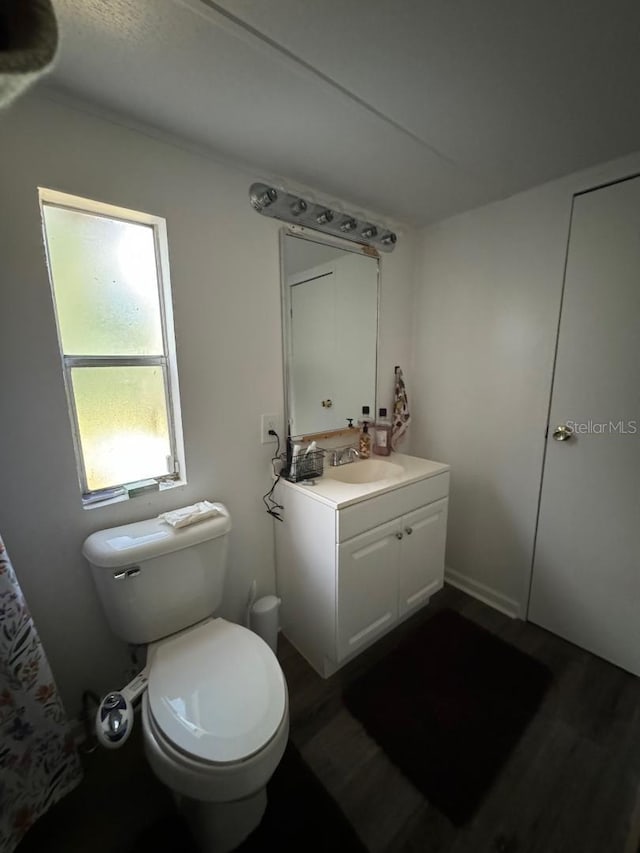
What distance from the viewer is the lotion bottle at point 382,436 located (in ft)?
6.61

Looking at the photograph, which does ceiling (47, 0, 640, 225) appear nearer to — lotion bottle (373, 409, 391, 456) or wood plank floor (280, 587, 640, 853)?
lotion bottle (373, 409, 391, 456)

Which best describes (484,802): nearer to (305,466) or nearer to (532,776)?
(532,776)

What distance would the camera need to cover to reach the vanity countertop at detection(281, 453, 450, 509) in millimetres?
1389

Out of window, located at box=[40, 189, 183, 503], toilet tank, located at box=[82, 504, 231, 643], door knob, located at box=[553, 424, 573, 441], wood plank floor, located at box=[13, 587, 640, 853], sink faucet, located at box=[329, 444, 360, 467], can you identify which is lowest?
wood plank floor, located at box=[13, 587, 640, 853]

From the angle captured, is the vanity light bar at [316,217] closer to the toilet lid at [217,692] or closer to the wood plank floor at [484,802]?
the toilet lid at [217,692]

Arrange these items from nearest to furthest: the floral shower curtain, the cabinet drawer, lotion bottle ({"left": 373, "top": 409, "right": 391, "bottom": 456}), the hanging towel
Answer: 1. the floral shower curtain
2. the cabinet drawer
3. lotion bottle ({"left": 373, "top": 409, "right": 391, "bottom": 456})
4. the hanging towel

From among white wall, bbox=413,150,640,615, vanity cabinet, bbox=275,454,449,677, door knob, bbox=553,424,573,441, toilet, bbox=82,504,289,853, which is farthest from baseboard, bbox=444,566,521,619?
toilet, bbox=82,504,289,853

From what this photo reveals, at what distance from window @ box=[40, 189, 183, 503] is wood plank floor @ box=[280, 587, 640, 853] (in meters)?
1.16

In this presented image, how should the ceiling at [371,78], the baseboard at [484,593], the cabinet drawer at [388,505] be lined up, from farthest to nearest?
the baseboard at [484,593]
the cabinet drawer at [388,505]
the ceiling at [371,78]

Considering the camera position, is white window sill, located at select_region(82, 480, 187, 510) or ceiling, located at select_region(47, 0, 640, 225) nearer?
ceiling, located at select_region(47, 0, 640, 225)

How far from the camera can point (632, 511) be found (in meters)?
1.49

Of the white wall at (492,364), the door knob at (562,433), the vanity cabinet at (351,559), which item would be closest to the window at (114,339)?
the vanity cabinet at (351,559)

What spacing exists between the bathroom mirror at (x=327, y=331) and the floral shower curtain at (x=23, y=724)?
45.0 inches

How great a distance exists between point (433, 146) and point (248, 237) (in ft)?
2.55
